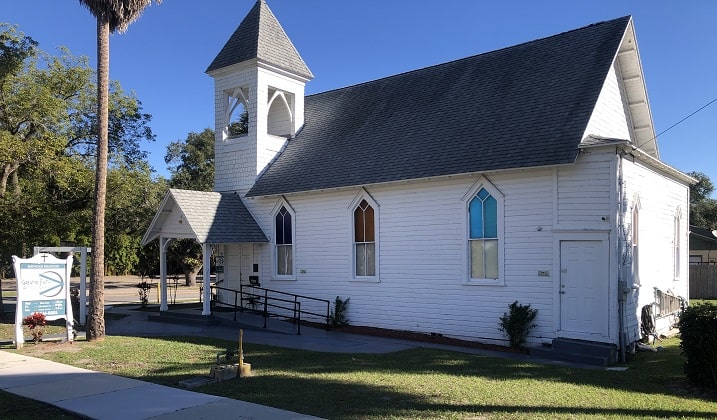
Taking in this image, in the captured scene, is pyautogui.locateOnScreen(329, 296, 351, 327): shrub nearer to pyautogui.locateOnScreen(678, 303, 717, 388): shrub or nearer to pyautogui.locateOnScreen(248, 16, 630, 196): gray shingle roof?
pyautogui.locateOnScreen(248, 16, 630, 196): gray shingle roof

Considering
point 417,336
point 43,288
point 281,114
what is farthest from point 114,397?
point 281,114

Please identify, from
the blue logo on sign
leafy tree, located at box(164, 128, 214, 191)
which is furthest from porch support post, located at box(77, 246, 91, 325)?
Answer: leafy tree, located at box(164, 128, 214, 191)

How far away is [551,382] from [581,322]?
334cm

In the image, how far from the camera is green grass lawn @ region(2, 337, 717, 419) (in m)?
7.79

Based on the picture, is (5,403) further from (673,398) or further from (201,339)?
(673,398)

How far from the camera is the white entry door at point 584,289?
12438mm

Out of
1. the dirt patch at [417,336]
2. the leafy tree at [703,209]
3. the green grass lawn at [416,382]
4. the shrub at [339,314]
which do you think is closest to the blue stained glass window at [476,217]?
the dirt patch at [417,336]

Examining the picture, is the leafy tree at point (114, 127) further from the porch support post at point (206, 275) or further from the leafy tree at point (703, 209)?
the leafy tree at point (703, 209)

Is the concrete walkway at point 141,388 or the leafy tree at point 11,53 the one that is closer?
the concrete walkway at point 141,388

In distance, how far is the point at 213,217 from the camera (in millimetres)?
18672

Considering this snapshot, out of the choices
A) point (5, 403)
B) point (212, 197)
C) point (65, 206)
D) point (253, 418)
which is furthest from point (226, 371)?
point (65, 206)

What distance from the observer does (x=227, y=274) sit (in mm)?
20938

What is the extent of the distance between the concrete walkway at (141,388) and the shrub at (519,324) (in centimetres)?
35

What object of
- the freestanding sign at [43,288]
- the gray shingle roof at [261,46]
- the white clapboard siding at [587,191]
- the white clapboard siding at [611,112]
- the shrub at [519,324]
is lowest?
the shrub at [519,324]
